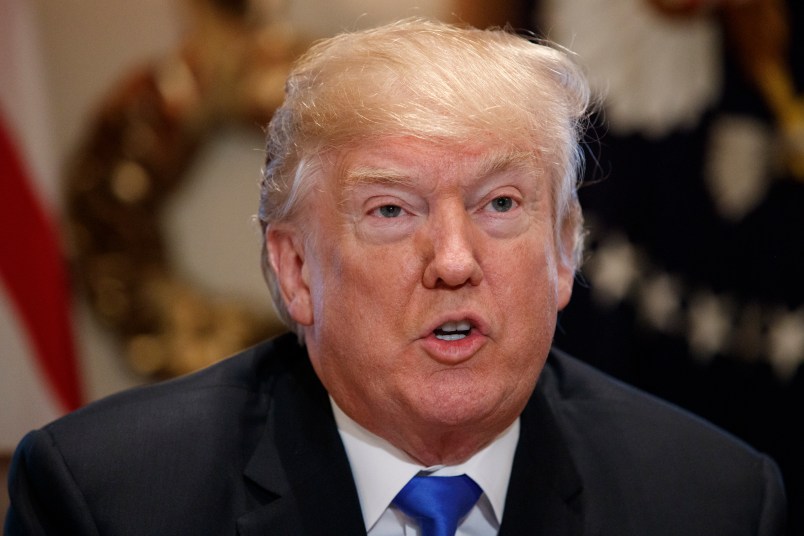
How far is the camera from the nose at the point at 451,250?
1.67 meters

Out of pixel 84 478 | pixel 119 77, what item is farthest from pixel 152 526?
pixel 119 77

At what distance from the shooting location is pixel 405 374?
68.1 inches

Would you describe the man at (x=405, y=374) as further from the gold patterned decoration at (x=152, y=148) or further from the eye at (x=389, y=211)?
the gold patterned decoration at (x=152, y=148)

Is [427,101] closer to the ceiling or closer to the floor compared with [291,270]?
closer to the ceiling

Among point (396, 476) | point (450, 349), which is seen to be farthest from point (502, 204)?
point (396, 476)

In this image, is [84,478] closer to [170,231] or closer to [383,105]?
[383,105]

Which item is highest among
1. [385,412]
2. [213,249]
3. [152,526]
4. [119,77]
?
[119,77]

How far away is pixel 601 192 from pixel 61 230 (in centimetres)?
191

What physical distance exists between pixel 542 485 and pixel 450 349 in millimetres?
408

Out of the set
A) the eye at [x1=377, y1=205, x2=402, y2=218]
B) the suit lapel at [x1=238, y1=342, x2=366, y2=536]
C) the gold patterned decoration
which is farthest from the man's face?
the gold patterned decoration

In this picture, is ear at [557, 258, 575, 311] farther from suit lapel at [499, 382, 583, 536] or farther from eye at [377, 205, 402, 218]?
eye at [377, 205, 402, 218]

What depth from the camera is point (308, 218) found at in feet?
6.07

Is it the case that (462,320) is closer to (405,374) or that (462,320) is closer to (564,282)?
(405,374)

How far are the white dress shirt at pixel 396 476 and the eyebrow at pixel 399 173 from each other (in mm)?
462
